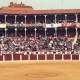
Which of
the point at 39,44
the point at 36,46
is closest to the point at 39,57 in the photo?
the point at 36,46

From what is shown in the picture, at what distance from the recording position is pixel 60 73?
2222cm

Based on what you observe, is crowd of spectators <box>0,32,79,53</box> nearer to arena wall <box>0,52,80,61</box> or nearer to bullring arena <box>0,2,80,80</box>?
bullring arena <box>0,2,80,80</box>

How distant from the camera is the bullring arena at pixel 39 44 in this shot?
22969mm

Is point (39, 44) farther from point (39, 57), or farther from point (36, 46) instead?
point (39, 57)

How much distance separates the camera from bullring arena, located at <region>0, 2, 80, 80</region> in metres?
23.0

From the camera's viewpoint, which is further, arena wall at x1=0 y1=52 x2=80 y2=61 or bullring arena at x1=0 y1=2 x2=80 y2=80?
arena wall at x1=0 y1=52 x2=80 y2=61

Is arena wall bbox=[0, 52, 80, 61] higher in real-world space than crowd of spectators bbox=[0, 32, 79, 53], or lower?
lower

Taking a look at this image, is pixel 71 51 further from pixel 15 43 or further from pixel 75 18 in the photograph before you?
pixel 75 18

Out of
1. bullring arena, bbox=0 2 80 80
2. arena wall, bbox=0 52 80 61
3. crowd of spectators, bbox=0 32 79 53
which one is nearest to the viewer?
bullring arena, bbox=0 2 80 80

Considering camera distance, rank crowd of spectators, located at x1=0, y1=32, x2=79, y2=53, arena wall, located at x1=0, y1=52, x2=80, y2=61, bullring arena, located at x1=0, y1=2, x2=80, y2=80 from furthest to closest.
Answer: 1. crowd of spectators, located at x1=0, y1=32, x2=79, y2=53
2. arena wall, located at x1=0, y1=52, x2=80, y2=61
3. bullring arena, located at x1=0, y1=2, x2=80, y2=80

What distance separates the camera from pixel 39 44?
34.8 m

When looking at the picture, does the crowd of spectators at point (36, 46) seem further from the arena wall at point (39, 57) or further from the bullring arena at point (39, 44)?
the arena wall at point (39, 57)

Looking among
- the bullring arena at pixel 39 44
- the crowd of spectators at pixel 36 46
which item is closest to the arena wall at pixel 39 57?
the bullring arena at pixel 39 44

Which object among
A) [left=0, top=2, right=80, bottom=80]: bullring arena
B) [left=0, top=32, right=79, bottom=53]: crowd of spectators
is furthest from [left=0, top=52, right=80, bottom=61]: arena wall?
[left=0, top=32, right=79, bottom=53]: crowd of spectators
